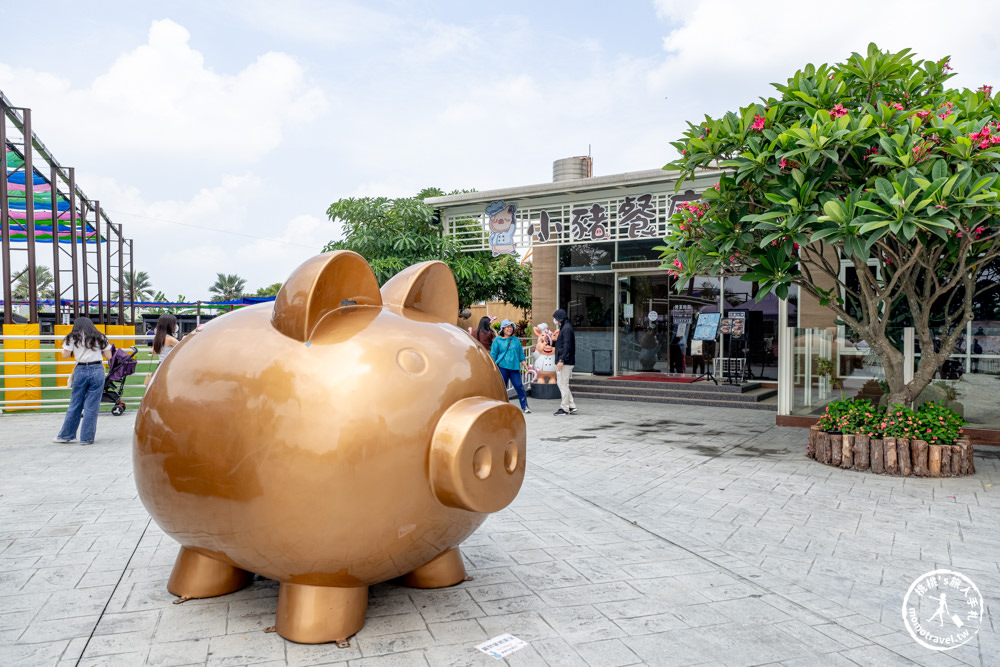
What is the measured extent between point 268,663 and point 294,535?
2.01 ft

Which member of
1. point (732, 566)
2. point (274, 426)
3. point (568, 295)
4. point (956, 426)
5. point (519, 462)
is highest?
point (568, 295)

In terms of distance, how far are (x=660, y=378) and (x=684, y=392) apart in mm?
1215

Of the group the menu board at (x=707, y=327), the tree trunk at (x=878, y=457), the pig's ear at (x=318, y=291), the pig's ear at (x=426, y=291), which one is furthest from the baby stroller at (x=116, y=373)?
the menu board at (x=707, y=327)

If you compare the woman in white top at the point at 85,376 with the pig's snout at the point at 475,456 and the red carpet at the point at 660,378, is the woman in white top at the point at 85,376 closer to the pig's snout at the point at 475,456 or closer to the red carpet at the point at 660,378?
the pig's snout at the point at 475,456

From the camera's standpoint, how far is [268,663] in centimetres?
284

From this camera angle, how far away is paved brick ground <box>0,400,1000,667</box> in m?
3.01

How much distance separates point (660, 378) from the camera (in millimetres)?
14703

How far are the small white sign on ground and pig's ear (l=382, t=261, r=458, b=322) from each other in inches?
63.5

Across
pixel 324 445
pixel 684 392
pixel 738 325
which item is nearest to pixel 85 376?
pixel 324 445

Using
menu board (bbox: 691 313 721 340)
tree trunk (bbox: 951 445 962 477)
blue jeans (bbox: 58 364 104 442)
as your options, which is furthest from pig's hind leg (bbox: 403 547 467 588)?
menu board (bbox: 691 313 721 340)

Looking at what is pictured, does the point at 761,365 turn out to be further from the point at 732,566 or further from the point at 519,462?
the point at 519,462

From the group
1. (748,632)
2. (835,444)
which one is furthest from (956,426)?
(748,632)

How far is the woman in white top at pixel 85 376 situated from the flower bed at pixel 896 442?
8.47 metres
